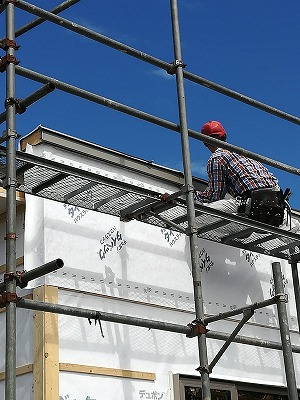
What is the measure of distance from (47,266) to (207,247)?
3877 millimetres

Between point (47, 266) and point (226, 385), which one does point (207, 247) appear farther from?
point (47, 266)

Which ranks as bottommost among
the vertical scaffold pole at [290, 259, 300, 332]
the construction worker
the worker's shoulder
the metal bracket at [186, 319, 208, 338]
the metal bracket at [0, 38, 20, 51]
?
the metal bracket at [186, 319, 208, 338]

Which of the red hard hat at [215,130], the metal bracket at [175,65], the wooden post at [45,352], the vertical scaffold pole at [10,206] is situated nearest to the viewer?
the vertical scaffold pole at [10,206]

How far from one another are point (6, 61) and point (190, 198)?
214 centimetres

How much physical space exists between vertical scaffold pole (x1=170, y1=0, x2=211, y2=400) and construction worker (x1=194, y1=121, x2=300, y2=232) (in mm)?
989

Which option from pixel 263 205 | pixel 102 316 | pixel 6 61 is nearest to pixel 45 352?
pixel 102 316

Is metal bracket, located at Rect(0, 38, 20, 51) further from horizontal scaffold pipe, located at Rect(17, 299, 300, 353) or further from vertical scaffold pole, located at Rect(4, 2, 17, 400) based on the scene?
horizontal scaffold pipe, located at Rect(17, 299, 300, 353)

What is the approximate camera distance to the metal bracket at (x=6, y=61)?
21.4ft

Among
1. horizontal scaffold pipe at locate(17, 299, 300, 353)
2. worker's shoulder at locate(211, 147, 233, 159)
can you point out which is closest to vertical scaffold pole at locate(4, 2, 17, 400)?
horizontal scaffold pipe at locate(17, 299, 300, 353)

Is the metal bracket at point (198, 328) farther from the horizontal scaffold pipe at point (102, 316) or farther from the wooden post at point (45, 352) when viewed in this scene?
the wooden post at point (45, 352)

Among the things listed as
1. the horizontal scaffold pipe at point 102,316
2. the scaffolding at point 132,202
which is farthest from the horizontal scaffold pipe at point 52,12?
the horizontal scaffold pipe at point 102,316

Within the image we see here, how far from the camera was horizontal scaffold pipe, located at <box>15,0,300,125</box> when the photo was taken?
24.1 ft

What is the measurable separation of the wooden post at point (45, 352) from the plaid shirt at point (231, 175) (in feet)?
7.92

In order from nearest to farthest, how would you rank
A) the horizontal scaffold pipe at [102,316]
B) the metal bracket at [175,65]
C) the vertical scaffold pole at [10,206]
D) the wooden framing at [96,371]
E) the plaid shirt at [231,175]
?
the vertical scaffold pole at [10,206] < the horizontal scaffold pipe at [102,316] < the wooden framing at [96,371] < the metal bracket at [175,65] < the plaid shirt at [231,175]
